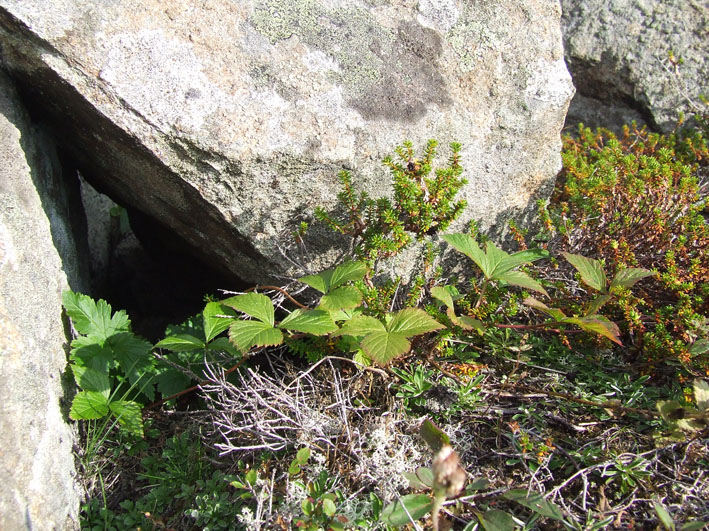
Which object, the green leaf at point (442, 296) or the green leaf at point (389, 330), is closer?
the green leaf at point (389, 330)

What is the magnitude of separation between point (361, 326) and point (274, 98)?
0.99m

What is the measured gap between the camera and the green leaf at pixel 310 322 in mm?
2223

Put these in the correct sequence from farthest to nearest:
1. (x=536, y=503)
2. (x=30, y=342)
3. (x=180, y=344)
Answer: (x=180, y=344) < (x=30, y=342) < (x=536, y=503)

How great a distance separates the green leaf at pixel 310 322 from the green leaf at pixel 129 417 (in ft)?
2.33

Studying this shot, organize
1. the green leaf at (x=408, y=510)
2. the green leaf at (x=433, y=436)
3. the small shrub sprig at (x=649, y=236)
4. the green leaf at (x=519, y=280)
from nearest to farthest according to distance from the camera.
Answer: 1. the green leaf at (x=408, y=510)
2. the green leaf at (x=433, y=436)
3. the green leaf at (x=519, y=280)
4. the small shrub sprig at (x=649, y=236)

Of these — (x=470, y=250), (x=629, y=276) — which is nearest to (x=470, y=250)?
(x=470, y=250)

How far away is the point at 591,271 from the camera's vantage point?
243 centimetres

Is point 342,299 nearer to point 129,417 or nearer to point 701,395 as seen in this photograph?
point 129,417

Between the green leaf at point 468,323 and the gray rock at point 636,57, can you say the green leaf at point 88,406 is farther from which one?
the gray rock at point 636,57

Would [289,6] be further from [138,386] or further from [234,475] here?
[234,475]

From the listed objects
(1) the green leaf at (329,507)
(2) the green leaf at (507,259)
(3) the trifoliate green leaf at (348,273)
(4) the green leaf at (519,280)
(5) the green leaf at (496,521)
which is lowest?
(1) the green leaf at (329,507)

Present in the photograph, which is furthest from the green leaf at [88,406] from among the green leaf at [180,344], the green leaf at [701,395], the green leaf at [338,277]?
the green leaf at [701,395]

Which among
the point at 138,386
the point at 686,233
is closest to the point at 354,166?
the point at 138,386

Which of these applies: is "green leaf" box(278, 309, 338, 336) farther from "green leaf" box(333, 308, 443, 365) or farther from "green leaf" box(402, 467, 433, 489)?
"green leaf" box(402, 467, 433, 489)
